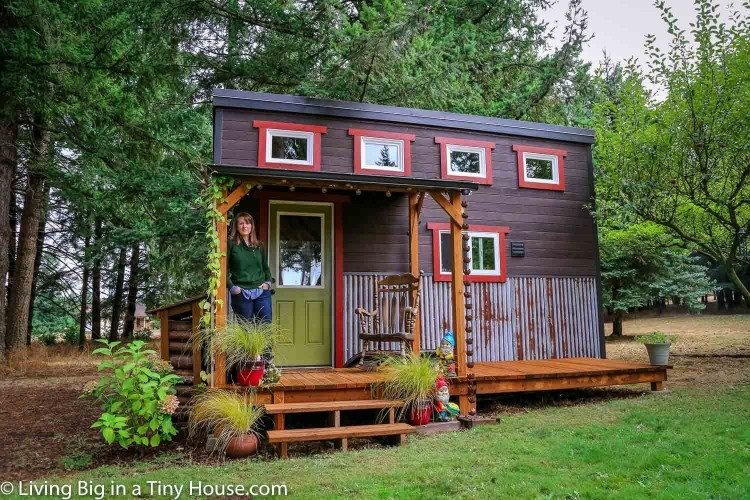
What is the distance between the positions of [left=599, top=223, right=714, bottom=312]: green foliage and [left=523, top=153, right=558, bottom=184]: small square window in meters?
6.98

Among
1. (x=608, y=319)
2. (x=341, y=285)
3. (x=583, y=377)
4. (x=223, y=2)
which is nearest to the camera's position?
(x=583, y=377)

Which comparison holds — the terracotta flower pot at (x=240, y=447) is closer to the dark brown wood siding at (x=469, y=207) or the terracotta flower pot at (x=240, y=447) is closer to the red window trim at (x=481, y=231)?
the dark brown wood siding at (x=469, y=207)

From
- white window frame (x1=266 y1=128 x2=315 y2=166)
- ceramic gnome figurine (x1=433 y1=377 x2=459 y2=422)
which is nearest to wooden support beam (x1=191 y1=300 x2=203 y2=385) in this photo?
ceramic gnome figurine (x1=433 y1=377 x2=459 y2=422)

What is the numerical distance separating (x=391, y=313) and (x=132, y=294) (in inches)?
596

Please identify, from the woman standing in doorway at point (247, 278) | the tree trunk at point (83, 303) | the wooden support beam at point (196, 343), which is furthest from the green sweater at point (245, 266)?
the tree trunk at point (83, 303)

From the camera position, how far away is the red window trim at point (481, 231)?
8.86 m

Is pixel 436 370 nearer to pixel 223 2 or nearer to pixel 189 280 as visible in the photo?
pixel 223 2

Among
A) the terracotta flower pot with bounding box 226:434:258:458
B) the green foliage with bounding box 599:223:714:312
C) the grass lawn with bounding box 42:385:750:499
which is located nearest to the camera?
the grass lawn with bounding box 42:385:750:499

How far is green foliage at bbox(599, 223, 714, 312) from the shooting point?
1661 centimetres

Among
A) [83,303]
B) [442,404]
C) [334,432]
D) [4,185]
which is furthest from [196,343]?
[83,303]

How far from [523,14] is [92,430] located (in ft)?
47.9

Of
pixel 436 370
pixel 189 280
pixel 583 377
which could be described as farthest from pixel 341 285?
pixel 189 280

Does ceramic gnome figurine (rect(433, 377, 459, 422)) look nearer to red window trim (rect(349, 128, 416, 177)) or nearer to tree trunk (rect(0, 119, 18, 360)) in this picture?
red window trim (rect(349, 128, 416, 177))

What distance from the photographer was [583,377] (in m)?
7.40
